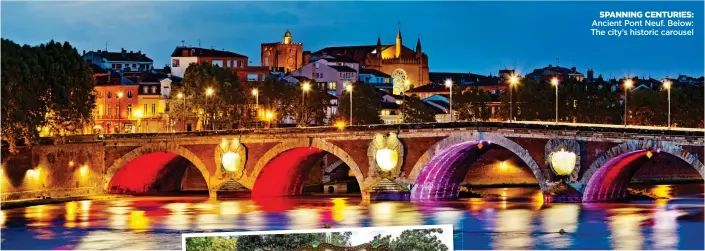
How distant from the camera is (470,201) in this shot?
64.6 m

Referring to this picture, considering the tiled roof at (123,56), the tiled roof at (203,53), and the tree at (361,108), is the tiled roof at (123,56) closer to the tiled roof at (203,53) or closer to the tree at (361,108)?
the tiled roof at (203,53)

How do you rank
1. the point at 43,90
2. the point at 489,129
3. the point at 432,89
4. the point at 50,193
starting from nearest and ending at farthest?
the point at 489,129
the point at 50,193
the point at 43,90
the point at 432,89

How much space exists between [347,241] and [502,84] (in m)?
124

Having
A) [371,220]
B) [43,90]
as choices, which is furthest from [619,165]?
[43,90]

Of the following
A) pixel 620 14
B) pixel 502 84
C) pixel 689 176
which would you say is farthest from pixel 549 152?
pixel 502 84

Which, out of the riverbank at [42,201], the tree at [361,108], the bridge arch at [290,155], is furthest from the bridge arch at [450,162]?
the tree at [361,108]

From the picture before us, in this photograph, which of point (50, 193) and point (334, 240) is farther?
point (50, 193)

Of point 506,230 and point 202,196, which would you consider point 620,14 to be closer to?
point 506,230

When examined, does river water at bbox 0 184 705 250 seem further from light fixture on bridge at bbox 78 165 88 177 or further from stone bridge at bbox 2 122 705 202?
light fixture on bridge at bbox 78 165 88 177

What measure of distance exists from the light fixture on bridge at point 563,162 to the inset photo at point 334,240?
2849 centimetres

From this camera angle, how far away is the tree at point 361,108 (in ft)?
331

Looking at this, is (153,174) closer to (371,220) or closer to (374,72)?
(371,220)

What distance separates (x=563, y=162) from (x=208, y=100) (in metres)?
38.1

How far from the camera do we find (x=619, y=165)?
58.0 m
